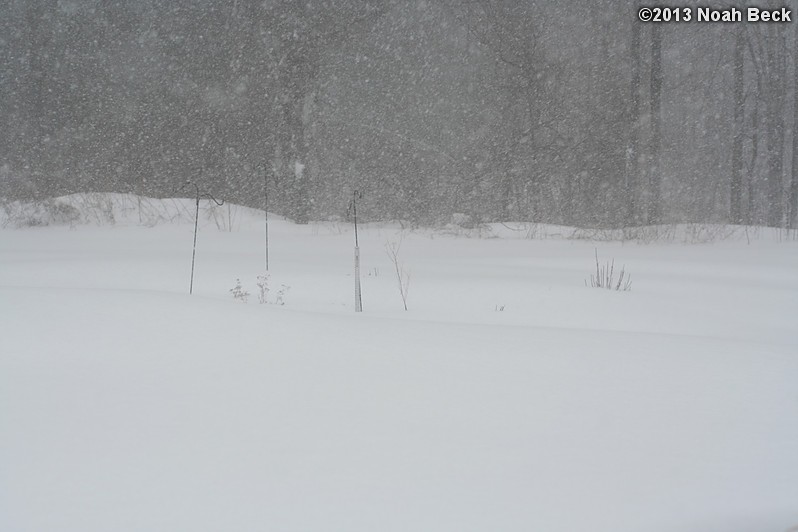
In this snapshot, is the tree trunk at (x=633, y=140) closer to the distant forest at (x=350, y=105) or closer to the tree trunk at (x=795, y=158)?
the distant forest at (x=350, y=105)

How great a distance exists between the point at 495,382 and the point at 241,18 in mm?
12857

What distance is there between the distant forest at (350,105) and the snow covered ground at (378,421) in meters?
9.63

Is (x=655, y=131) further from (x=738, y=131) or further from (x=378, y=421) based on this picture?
(x=378, y=421)

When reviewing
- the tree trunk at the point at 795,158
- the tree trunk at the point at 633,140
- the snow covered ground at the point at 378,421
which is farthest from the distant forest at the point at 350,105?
the snow covered ground at the point at 378,421

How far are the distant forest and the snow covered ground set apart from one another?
963 centimetres

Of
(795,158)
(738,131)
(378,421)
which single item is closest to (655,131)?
(738,131)

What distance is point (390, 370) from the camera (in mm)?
2869

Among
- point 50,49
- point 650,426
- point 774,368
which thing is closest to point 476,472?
point 650,426

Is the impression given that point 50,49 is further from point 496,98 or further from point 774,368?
point 774,368

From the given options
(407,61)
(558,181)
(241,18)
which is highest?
(241,18)

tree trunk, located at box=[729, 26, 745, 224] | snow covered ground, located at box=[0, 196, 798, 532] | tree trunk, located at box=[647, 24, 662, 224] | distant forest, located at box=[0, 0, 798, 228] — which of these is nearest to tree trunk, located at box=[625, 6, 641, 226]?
distant forest, located at box=[0, 0, 798, 228]

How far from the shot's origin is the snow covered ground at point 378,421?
185 cm

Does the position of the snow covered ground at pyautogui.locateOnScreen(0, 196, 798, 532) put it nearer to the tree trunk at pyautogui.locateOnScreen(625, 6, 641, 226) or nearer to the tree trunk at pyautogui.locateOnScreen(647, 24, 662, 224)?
the tree trunk at pyautogui.locateOnScreen(625, 6, 641, 226)

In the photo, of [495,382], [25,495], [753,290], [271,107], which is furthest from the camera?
[271,107]
